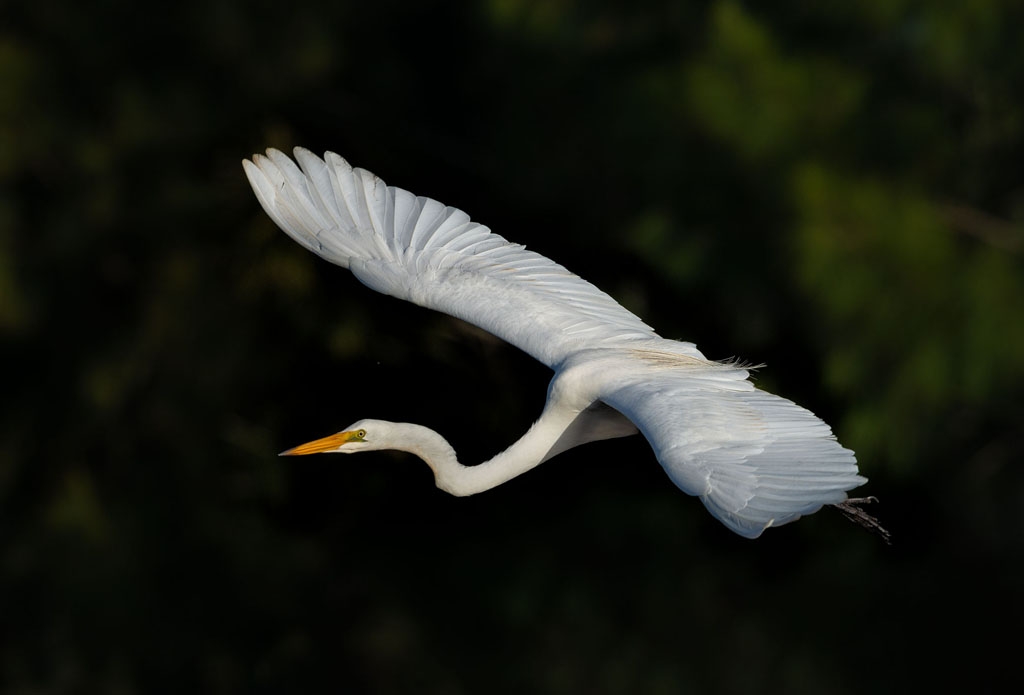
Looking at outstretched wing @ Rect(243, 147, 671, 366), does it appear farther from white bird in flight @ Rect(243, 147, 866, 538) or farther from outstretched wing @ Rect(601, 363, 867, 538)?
outstretched wing @ Rect(601, 363, 867, 538)

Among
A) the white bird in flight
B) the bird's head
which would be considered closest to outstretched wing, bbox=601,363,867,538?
the white bird in flight

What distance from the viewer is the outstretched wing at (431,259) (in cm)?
369

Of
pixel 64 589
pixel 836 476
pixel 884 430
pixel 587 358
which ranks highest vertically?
pixel 836 476

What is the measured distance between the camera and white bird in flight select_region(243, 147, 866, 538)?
3.40 m

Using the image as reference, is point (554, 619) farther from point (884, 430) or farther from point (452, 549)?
point (884, 430)

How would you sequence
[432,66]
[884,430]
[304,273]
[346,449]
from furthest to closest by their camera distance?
[432,66]
[304,273]
[884,430]
[346,449]

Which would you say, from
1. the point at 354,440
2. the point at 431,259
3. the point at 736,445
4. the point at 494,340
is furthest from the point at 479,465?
the point at 494,340

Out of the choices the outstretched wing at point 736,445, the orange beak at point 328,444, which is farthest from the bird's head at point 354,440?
the outstretched wing at point 736,445

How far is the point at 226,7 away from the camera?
24.6 feet

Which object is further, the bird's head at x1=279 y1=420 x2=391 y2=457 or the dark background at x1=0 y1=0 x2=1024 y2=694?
the dark background at x1=0 y1=0 x2=1024 y2=694

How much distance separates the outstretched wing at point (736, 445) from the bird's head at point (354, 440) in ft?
1.74

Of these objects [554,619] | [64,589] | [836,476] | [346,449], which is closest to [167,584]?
[64,589]

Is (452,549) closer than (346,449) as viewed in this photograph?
No

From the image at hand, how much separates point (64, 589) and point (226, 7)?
9.28ft
